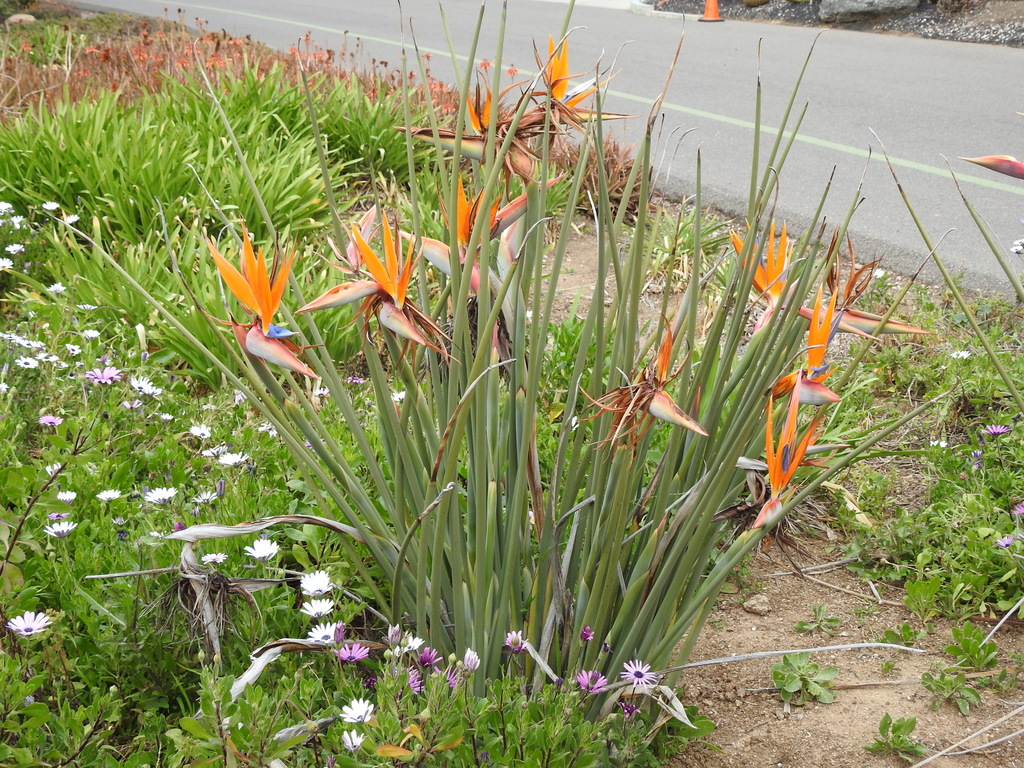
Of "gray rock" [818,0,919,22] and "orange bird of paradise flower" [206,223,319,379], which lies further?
"gray rock" [818,0,919,22]

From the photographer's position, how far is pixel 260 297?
1176 mm

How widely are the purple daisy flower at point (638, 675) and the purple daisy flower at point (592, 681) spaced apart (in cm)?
4

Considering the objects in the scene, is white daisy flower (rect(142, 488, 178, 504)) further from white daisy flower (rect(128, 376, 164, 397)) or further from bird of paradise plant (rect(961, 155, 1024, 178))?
bird of paradise plant (rect(961, 155, 1024, 178))

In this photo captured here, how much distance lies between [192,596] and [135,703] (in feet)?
1.43

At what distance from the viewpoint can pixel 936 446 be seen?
2.54 meters

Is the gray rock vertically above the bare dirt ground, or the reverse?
the gray rock

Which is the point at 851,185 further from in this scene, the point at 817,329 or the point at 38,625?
the point at 38,625

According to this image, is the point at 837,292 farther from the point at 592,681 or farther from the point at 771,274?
the point at 592,681

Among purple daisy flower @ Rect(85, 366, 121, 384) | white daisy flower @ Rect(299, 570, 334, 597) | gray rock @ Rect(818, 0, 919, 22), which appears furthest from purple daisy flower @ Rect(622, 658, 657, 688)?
gray rock @ Rect(818, 0, 919, 22)

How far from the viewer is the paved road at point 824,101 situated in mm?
4766

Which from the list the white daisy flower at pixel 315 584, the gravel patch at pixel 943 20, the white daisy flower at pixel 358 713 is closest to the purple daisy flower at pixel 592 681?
the white daisy flower at pixel 358 713

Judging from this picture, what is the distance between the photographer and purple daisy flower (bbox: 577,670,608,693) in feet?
4.61

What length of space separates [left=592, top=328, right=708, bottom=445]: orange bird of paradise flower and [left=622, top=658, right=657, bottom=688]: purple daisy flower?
370 mm

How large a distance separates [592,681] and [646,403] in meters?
0.51
